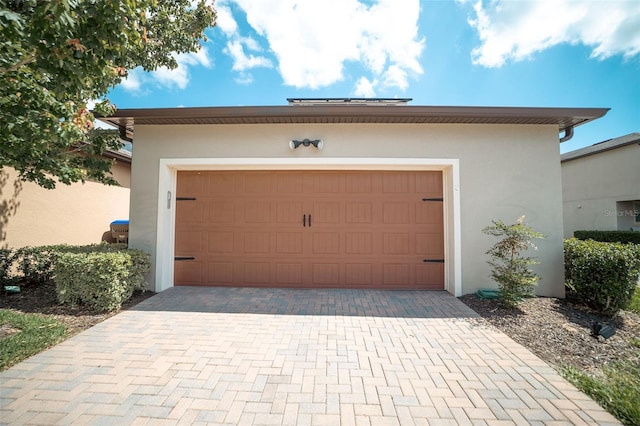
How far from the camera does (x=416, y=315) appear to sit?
Answer: 12.8 ft

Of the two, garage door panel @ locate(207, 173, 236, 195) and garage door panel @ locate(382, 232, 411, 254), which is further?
garage door panel @ locate(207, 173, 236, 195)

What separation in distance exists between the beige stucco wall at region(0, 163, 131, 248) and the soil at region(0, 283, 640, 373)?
160 centimetres

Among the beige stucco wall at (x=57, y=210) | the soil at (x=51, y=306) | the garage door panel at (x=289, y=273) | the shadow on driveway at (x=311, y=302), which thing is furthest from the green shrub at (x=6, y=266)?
the garage door panel at (x=289, y=273)

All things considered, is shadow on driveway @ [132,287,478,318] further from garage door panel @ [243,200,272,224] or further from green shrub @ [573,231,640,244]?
green shrub @ [573,231,640,244]

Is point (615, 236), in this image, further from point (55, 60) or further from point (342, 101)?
point (55, 60)

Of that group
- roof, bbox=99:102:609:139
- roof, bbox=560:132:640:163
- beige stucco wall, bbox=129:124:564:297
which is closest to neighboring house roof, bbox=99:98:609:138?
roof, bbox=99:102:609:139

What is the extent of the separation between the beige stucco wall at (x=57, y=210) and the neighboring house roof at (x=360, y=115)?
277 cm

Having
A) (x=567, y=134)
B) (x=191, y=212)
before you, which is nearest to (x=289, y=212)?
(x=191, y=212)

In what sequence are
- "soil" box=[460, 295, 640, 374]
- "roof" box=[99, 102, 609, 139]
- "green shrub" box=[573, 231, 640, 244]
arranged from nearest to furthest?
1. "soil" box=[460, 295, 640, 374]
2. "roof" box=[99, 102, 609, 139]
3. "green shrub" box=[573, 231, 640, 244]

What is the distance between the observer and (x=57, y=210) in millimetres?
6371

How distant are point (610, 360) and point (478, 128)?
3798mm

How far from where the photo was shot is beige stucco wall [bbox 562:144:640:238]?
436 inches

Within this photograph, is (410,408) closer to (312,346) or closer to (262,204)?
(312,346)

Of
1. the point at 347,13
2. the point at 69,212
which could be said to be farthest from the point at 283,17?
the point at 69,212
